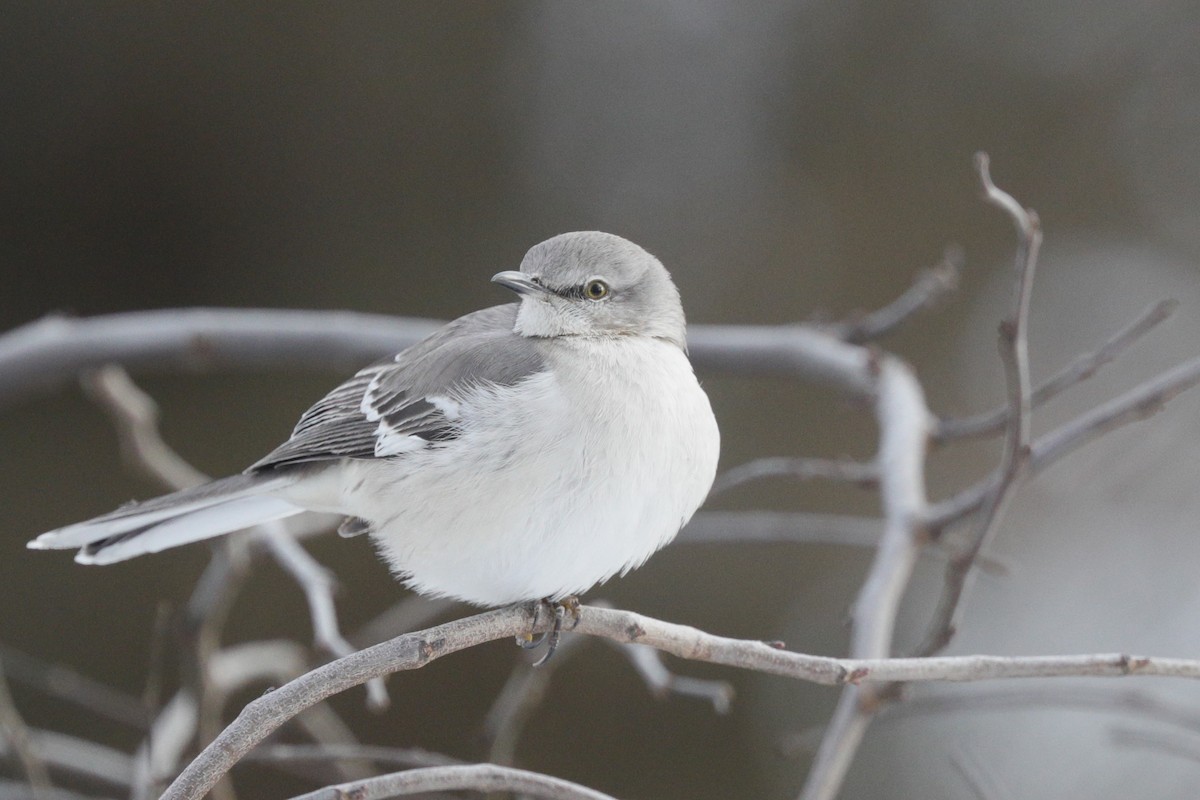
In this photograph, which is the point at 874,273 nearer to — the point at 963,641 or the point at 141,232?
the point at 963,641

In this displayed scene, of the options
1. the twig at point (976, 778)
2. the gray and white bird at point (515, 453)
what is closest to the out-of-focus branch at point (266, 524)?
the gray and white bird at point (515, 453)

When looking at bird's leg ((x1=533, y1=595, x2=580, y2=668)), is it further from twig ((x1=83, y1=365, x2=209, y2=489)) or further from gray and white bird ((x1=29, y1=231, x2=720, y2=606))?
twig ((x1=83, y1=365, x2=209, y2=489))

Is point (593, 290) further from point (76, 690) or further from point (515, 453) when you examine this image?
point (76, 690)

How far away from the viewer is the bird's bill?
143 cm

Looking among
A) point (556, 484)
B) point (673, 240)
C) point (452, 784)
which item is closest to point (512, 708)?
point (556, 484)

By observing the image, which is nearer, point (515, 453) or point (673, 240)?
point (515, 453)

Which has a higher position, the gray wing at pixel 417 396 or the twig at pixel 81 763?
the gray wing at pixel 417 396

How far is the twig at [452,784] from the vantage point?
0.97m

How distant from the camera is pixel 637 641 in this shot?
110 cm

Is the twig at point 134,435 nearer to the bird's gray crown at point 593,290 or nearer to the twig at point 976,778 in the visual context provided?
the bird's gray crown at point 593,290

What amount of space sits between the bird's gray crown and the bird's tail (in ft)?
1.44

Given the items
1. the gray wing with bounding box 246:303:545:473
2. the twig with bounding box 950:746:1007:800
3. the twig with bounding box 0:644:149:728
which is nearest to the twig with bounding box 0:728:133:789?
the twig with bounding box 0:644:149:728

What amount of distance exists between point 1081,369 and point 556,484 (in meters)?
0.73

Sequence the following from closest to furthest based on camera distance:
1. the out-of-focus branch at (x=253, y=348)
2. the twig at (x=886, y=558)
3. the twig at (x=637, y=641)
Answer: the twig at (x=637, y=641) → the twig at (x=886, y=558) → the out-of-focus branch at (x=253, y=348)
